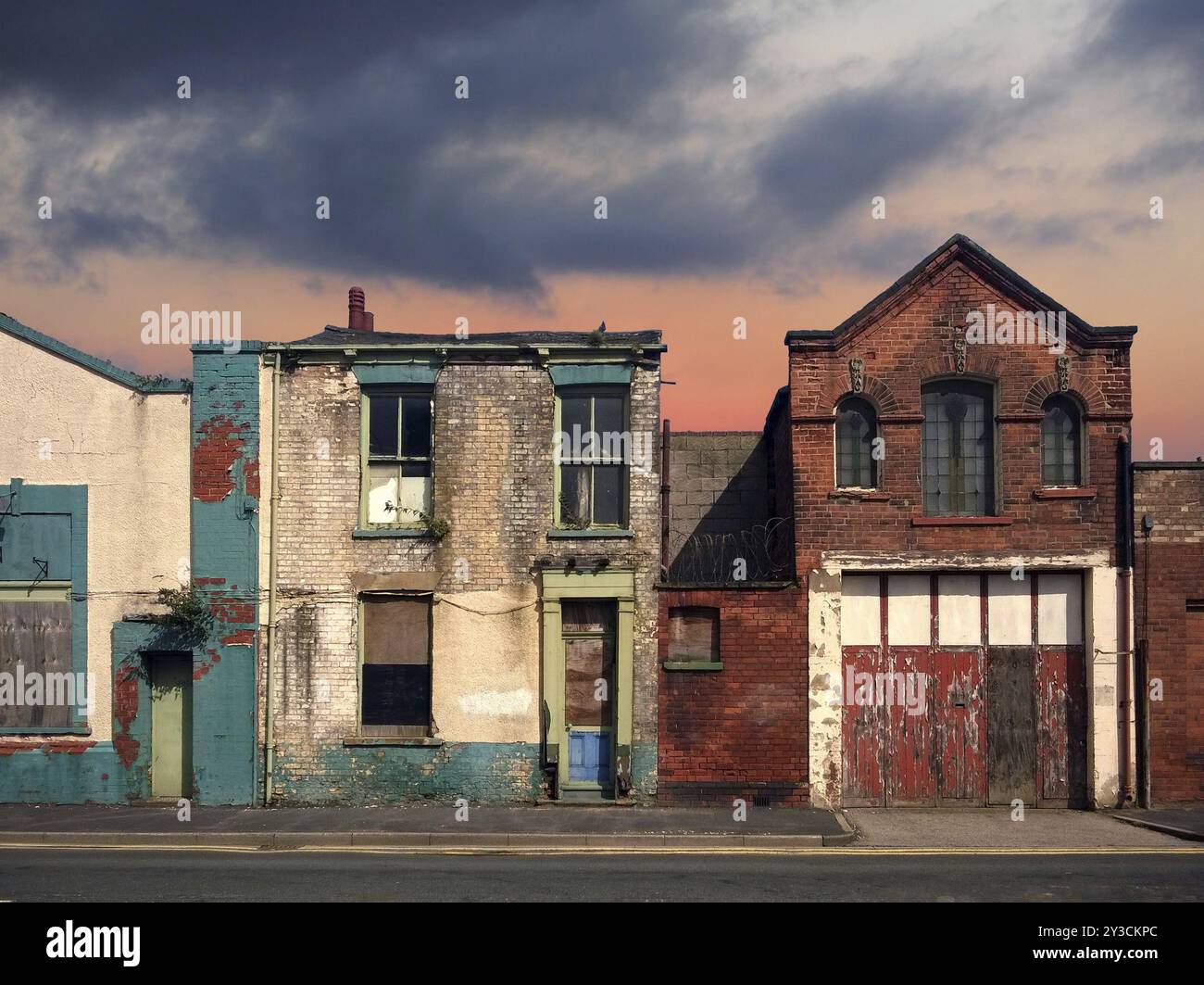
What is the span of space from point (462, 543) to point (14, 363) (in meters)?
7.88

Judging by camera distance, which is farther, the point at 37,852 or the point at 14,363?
the point at 14,363

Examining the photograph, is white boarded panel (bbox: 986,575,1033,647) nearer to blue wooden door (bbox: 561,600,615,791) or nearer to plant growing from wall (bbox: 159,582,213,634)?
blue wooden door (bbox: 561,600,615,791)

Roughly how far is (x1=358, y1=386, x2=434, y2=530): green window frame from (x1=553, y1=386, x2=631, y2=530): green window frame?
2099 millimetres

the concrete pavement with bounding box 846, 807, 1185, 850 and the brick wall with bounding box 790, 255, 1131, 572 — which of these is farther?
the brick wall with bounding box 790, 255, 1131, 572

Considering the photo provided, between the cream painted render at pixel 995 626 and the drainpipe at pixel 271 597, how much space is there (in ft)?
27.8

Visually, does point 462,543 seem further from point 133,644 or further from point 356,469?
point 133,644

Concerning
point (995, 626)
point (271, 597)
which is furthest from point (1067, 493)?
point (271, 597)

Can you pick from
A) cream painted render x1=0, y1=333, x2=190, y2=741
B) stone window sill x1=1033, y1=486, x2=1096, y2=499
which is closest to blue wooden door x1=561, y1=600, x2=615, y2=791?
cream painted render x1=0, y1=333, x2=190, y2=741

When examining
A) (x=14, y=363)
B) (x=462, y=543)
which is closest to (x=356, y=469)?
(x=462, y=543)

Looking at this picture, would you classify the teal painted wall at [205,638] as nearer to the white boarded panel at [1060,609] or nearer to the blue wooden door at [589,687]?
the blue wooden door at [589,687]

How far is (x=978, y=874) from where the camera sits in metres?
12.4

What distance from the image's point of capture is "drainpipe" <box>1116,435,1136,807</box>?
16.8 m

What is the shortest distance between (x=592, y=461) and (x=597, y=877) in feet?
23.5
